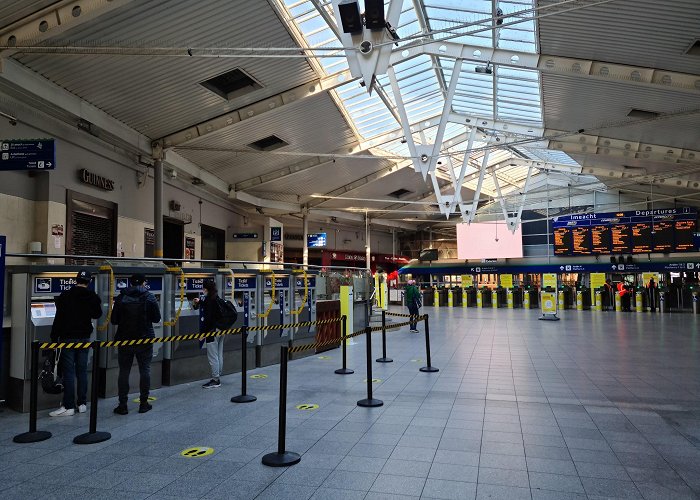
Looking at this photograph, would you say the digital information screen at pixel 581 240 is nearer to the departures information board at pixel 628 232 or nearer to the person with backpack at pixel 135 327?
the departures information board at pixel 628 232

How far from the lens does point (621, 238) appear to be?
22953 mm

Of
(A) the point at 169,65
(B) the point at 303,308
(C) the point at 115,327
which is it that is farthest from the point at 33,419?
(A) the point at 169,65

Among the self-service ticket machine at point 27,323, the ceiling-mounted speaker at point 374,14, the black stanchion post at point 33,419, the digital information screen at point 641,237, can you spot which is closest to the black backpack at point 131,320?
the self-service ticket machine at point 27,323

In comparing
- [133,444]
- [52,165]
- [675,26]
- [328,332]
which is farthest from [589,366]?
[52,165]

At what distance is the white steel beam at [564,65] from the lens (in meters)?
11.0

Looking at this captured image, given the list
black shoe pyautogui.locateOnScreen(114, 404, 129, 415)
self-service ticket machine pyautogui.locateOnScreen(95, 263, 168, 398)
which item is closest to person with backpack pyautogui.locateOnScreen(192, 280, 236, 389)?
self-service ticket machine pyautogui.locateOnScreen(95, 263, 168, 398)

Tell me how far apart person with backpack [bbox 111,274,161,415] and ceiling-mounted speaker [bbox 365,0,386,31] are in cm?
524

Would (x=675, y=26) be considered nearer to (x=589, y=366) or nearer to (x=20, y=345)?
(x=589, y=366)

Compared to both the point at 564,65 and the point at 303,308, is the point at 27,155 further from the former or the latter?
the point at 564,65

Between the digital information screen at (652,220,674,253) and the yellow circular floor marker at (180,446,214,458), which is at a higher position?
the digital information screen at (652,220,674,253)

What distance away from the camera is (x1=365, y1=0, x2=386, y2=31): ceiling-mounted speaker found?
758 cm

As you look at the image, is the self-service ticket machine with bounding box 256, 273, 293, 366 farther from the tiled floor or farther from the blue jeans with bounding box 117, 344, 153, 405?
the blue jeans with bounding box 117, 344, 153, 405

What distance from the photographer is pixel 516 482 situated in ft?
12.1

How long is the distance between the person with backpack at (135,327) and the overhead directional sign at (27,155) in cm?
393
